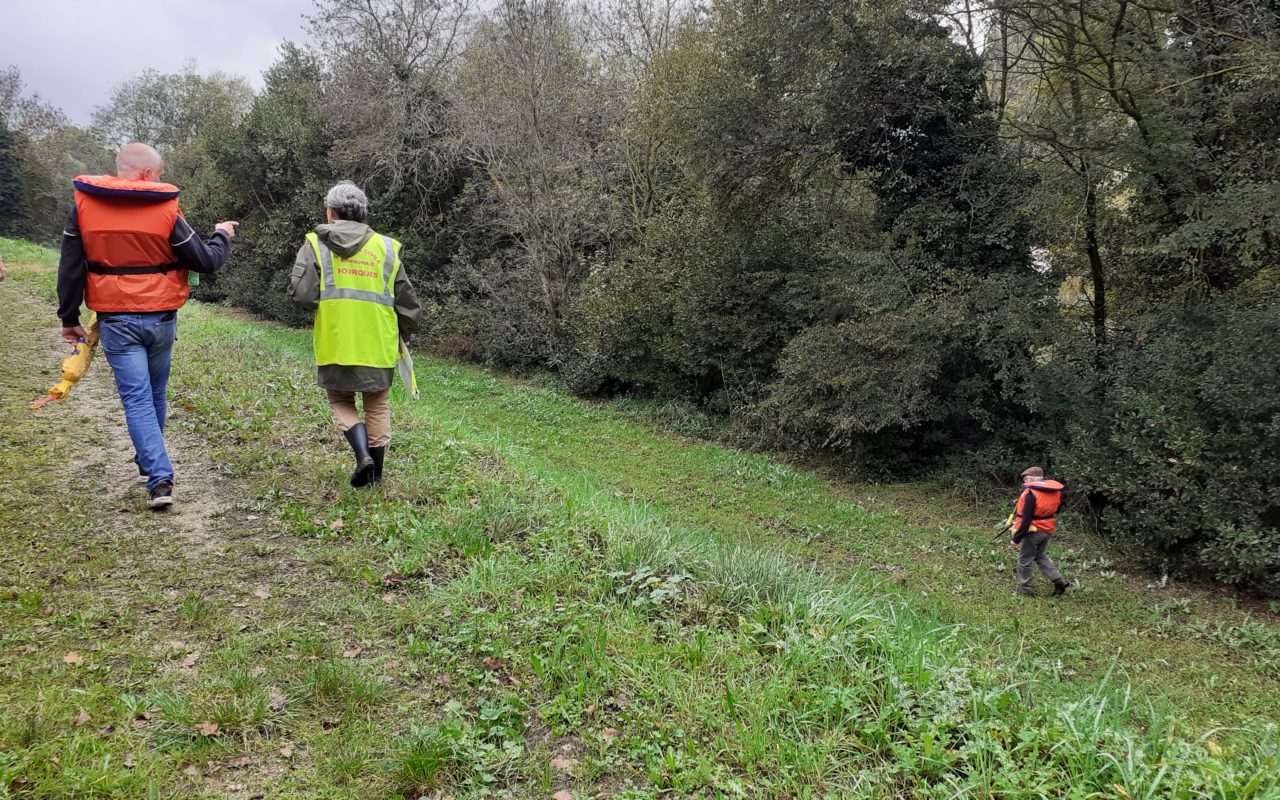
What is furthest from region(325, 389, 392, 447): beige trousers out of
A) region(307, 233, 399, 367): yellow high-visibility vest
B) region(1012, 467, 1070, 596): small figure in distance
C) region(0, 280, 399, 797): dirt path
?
region(1012, 467, 1070, 596): small figure in distance

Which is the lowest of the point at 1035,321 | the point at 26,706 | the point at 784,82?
the point at 26,706

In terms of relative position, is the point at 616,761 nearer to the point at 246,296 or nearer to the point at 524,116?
the point at 524,116

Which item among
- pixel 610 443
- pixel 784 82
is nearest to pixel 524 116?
pixel 784 82

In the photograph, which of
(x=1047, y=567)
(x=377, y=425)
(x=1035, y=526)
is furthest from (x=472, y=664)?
(x=1047, y=567)

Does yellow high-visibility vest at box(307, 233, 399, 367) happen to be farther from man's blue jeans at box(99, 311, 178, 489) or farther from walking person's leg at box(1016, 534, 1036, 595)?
walking person's leg at box(1016, 534, 1036, 595)

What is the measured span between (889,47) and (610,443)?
754cm

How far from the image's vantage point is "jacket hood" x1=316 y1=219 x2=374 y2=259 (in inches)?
172

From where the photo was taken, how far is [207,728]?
2.30 metres

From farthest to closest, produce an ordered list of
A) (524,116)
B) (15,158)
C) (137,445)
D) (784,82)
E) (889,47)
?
(15,158), (524,116), (784,82), (889,47), (137,445)

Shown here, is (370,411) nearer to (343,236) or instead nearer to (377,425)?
(377,425)

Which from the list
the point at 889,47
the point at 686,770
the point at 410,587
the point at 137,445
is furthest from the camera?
the point at 889,47

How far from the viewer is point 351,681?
2.61 meters

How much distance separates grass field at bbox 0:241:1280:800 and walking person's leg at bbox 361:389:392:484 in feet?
0.55

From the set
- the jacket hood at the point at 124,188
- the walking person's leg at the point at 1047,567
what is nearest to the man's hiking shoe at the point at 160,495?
the jacket hood at the point at 124,188
